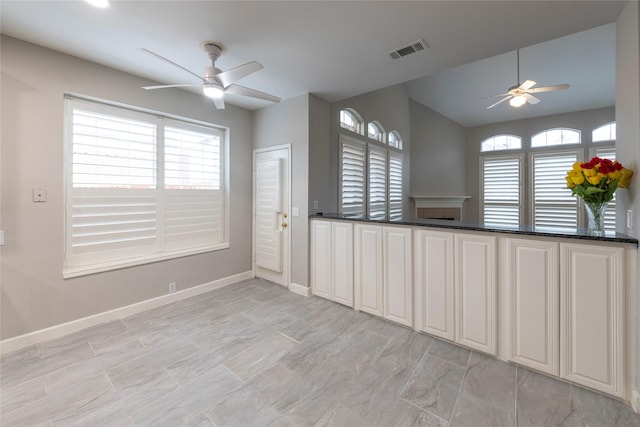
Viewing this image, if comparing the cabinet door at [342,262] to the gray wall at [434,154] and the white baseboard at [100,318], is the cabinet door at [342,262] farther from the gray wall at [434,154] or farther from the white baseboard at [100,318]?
the gray wall at [434,154]

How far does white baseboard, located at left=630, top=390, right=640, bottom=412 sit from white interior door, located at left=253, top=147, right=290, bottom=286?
3.42 metres

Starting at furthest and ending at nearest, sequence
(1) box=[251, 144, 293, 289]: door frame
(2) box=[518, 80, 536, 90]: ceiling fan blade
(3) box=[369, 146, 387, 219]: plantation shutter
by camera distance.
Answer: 1. (3) box=[369, 146, 387, 219]: plantation shutter
2. (1) box=[251, 144, 293, 289]: door frame
3. (2) box=[518, 80, 536, 90]: ceiling fan blade

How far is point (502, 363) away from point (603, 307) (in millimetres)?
838

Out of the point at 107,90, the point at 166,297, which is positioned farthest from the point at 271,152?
the point at 166,297

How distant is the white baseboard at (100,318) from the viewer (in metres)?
2.40

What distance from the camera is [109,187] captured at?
3.00 m

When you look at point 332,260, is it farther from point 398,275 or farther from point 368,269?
point 398,275

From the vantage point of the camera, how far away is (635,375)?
1.74 m

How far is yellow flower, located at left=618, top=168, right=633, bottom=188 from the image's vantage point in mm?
1771

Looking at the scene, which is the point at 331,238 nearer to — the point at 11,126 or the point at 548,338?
the point at 548,338

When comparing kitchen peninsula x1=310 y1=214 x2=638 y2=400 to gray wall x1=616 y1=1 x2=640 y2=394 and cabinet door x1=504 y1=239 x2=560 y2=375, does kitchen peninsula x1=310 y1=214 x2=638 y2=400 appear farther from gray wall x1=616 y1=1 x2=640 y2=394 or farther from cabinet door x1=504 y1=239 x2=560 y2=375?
gray wall x1=616 y1=1 x2=640 y2=394

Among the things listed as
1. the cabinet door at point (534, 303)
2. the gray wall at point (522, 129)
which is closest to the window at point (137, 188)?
the cabinet door at point (534, 303)

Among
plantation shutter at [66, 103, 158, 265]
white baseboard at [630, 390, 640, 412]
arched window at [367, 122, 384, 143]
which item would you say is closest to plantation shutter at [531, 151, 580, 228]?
arched window at [367, 122, 384, 143]

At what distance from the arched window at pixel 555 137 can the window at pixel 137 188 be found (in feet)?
24.6
